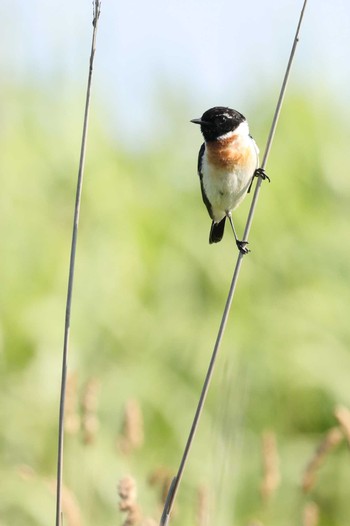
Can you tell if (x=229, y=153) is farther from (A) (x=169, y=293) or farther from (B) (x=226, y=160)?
(A) (x=169, y=293)

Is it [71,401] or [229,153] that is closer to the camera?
[71,401]

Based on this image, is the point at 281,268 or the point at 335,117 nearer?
the point at 281,268

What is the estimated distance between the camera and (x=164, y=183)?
264 inches

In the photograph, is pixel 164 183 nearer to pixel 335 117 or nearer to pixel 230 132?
pixel 335 117

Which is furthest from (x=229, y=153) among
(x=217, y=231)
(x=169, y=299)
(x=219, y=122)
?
(x=169, y=299)

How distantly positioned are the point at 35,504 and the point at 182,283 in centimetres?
190

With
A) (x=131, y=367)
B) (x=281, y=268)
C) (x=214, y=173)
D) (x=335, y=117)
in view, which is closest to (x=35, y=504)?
(x=131, y=367)

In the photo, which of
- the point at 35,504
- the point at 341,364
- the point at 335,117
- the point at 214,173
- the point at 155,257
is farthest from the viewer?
the point at 335,117

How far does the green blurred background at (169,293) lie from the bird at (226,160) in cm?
150

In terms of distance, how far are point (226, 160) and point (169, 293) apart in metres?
2.27

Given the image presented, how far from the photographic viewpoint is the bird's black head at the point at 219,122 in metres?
4.02

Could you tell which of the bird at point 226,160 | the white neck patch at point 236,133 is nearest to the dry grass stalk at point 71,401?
the bird at point 226,160

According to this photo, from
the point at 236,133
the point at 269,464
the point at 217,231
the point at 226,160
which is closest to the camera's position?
the point at 269,464

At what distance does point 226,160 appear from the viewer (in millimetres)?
3893
